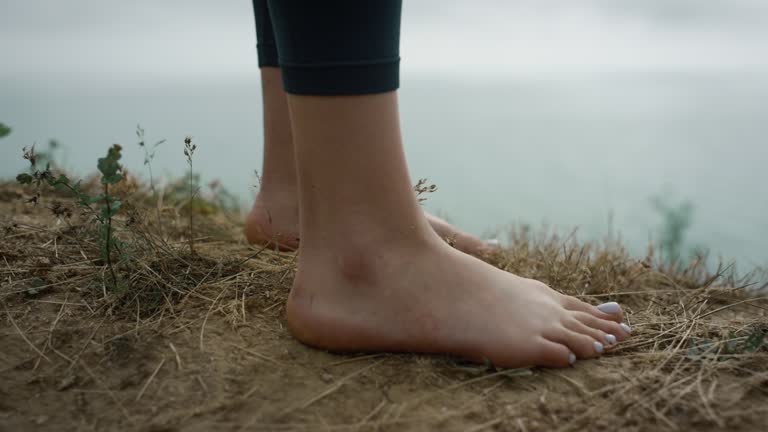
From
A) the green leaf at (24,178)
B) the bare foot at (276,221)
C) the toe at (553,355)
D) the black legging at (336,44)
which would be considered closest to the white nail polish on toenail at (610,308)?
the toe at (553,355)

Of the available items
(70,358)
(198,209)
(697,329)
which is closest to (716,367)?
(697,329)

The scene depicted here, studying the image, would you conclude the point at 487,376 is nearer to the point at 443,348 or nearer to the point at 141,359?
the point at 443,348

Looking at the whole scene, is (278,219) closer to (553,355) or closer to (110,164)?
(110,164)

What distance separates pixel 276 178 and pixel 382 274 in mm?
754

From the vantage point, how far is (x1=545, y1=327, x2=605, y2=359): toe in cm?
108

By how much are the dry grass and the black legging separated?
49 cm

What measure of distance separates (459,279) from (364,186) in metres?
0.26

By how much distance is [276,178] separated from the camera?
1.73m

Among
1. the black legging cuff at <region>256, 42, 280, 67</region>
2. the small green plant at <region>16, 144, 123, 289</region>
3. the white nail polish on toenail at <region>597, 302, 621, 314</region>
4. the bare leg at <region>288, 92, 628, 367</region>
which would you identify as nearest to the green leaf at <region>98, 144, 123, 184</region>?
the small green plant at <region>16, 144, 123, 289</region>

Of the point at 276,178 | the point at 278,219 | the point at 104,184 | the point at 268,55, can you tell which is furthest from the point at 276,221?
the point at 104,184

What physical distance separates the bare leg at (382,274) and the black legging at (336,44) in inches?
1.1

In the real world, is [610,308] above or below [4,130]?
below

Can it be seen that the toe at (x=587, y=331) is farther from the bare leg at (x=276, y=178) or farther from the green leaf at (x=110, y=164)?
the green leaf at (x=110, y=164)

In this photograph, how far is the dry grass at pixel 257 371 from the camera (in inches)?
35.4
